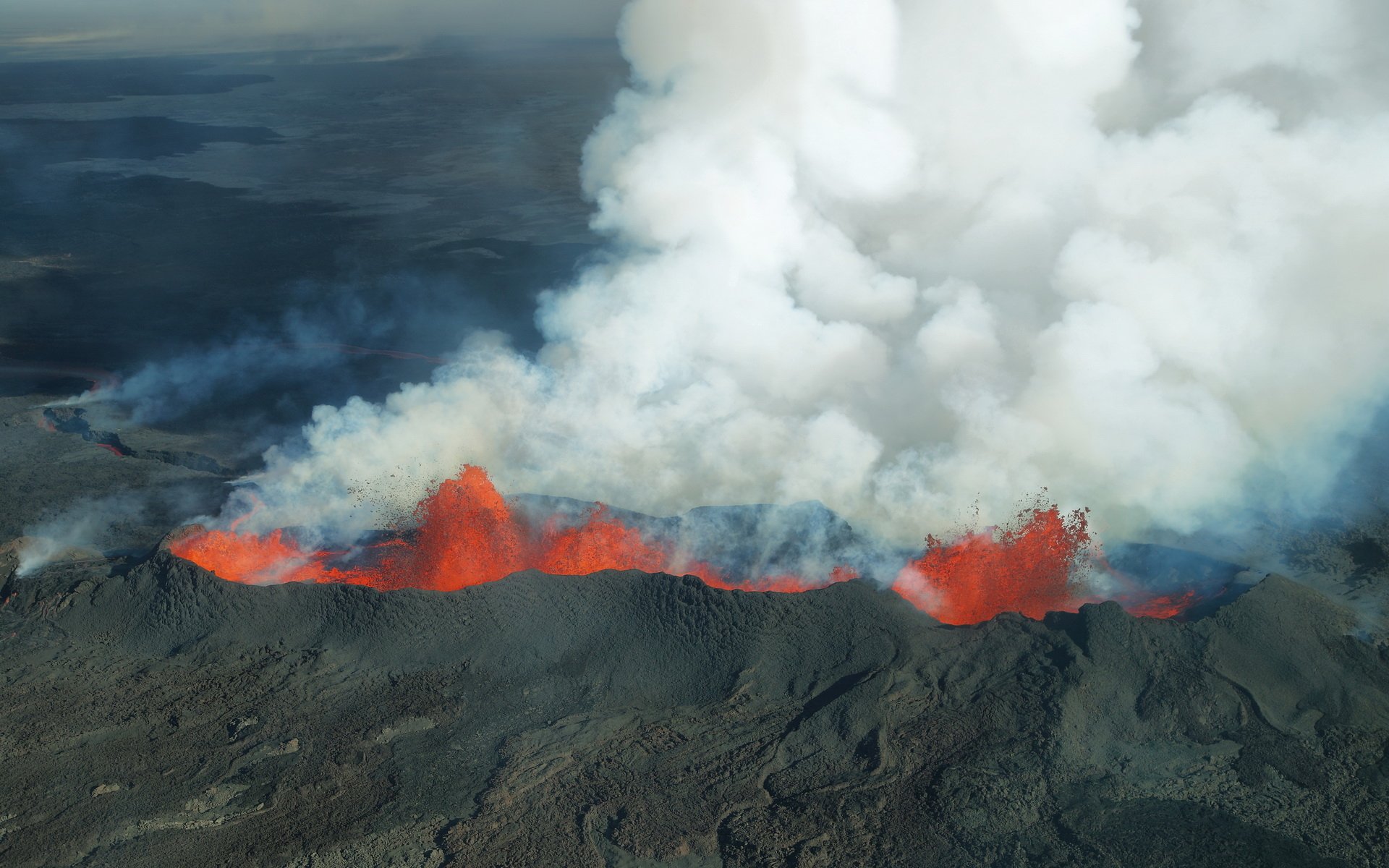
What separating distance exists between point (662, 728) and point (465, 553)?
501 centimetres

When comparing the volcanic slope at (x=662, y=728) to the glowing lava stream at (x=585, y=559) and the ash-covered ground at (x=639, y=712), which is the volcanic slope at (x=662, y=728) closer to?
the ash-covered ground at (x=639, y=712)

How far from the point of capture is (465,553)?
15797 mm

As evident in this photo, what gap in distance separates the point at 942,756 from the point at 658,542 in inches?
234

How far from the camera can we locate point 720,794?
11156mm

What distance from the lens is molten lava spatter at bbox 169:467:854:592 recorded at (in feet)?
50.6

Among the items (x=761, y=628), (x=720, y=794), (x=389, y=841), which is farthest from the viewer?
(x=761, y=628)

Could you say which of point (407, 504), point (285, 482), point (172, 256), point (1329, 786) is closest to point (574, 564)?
point (407, 504)

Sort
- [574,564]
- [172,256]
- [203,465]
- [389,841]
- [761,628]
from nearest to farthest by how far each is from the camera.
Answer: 1. [389,841]
2. [761,628]
3. [574,564]
4. [203,465]
5. [172,256]

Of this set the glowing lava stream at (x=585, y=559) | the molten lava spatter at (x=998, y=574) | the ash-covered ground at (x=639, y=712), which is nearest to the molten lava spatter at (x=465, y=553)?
the glowing lava stream at (x=585, y=559)

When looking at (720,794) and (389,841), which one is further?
(720,794)

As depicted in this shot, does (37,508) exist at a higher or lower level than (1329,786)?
lower

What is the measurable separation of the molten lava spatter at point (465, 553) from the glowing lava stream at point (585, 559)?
0.02 m

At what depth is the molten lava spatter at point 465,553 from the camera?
15438mm

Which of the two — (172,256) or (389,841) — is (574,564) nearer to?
(389,841)
